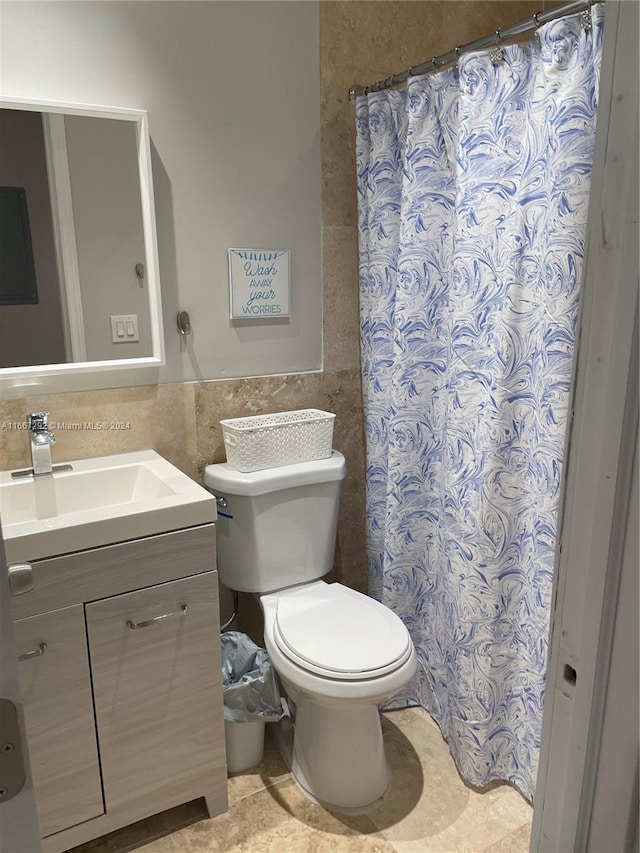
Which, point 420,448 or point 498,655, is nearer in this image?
point 498,655

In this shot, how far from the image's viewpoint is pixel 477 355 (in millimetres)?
1764

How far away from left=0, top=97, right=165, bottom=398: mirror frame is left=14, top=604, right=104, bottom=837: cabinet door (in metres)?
0.64

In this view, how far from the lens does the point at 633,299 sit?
0.60 meters

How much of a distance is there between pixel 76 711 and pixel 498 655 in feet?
3.67

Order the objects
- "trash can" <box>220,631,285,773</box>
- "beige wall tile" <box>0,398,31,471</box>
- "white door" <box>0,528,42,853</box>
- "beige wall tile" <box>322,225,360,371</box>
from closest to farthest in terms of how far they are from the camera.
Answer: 1. "white door" <box>0,528,42,853</box>
2. "beige wall tile" <box>0,398,31,471</box>
3. "trash can" <box>220,631,285,773</box>
4. "beige wall tile" <box>322,225,360,371</box>

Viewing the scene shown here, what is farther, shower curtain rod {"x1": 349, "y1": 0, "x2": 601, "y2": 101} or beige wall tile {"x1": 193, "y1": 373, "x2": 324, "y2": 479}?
beige wall tile {"x1": 193, "y1": 373, "x2": 324, "y2": 479}

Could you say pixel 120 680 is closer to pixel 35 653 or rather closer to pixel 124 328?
pixel 35 653

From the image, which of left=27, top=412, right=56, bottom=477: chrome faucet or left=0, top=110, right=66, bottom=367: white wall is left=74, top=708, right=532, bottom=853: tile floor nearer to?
left=27, top=412, right=56, bottom=477: chrome faucet

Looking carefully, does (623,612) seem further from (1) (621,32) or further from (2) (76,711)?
(2) (76,711)

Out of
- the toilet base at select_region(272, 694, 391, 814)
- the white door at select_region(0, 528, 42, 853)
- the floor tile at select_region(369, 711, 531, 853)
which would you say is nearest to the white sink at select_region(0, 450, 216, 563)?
the toilet base at select_region(272, 694, 391, 814)

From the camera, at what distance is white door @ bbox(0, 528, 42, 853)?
546 mm

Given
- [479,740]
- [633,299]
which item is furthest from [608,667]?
[479,740]

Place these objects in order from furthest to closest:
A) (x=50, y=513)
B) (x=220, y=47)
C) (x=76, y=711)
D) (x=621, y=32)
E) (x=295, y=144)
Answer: (x=295, y=144) → (x=220, y=47) → (x=50, y=513) → (x=76, y=711) → (x=621, y=32)

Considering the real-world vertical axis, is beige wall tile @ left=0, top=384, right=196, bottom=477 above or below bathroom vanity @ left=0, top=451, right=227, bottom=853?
above
